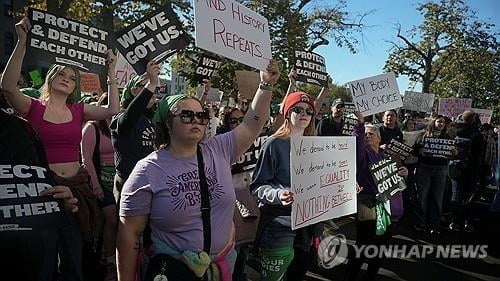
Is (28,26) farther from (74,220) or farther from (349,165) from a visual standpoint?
(349,165)

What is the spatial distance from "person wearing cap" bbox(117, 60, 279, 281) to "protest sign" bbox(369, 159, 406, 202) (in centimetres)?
225

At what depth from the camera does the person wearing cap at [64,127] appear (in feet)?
9.67

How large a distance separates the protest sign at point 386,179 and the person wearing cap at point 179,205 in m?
2.25

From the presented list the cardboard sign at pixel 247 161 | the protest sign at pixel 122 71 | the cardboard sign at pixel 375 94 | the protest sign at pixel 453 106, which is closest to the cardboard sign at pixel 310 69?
the cardboard sign at pixel 375 94

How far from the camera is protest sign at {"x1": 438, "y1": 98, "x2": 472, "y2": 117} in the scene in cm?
1536

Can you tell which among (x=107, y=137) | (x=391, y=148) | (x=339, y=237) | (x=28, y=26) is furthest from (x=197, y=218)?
(x=391, y=148)

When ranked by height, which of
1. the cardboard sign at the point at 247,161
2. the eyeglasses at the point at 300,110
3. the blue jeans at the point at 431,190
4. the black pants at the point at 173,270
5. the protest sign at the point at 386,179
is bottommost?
the blue jeans at the point at 431,190

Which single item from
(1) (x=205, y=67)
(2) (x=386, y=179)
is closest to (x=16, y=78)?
(1) (x=205, y=67)

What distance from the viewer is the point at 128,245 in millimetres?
2223

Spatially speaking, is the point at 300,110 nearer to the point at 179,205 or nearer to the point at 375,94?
the point at 179,205

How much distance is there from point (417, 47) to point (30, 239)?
29567 mm

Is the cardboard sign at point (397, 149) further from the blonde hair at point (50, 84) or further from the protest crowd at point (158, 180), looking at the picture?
the blonde hair at point (50, 84)

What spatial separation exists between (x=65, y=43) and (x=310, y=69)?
3037 mm

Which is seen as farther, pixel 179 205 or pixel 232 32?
pixel 232 32
